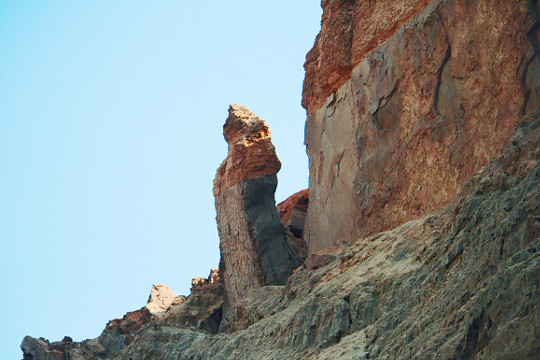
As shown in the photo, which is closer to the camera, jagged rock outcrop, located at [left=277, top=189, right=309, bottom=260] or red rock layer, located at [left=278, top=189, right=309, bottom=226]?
jagged rock outcrop, located at [left=277, top=189, right=309, bottom=260]

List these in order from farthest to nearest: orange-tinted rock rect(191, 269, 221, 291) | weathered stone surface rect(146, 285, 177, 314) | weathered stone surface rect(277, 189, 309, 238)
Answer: weathered stone surface rect(146, 285, 177, 314) < orange-tinted rock rect(191, 269, 221, 291) < weathered stone surface rect(277, 189, 309, 238)

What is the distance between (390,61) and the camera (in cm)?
1481

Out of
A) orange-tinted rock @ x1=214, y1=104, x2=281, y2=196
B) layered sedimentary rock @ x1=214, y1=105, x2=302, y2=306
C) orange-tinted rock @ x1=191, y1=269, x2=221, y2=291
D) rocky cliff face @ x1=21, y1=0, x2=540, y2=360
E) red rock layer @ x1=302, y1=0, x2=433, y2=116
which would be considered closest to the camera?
rocky cliff face @ x1=21, y1=0, x2=540, y2=360

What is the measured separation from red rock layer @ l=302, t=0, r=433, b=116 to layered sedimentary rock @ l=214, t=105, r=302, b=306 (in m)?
1.97

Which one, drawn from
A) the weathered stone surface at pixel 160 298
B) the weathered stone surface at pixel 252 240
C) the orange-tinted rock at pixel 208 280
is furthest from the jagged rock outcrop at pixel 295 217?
the weathered stone surface at pixel 160 298

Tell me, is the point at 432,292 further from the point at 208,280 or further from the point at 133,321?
the point at 208,280

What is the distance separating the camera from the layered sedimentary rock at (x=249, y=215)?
18.7 meters

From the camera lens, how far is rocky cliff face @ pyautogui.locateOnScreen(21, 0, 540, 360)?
7.36 metres

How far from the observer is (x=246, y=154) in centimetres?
1980

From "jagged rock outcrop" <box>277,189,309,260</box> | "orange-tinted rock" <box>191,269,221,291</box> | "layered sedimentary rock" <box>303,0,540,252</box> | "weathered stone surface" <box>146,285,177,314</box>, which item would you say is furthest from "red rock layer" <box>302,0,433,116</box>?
"weathered stone surface" <box>146,285,177,314</box>

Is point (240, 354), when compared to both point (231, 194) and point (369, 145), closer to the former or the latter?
point (369, 145)

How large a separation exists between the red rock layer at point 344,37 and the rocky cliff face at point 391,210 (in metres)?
0.05

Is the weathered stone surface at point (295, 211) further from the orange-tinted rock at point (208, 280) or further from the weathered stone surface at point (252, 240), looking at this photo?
the weathered stone surface at point (252, 240)

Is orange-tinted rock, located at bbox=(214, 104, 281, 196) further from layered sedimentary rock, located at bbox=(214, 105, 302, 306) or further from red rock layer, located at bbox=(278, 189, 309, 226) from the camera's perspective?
red rock layer, located at bbox=(278, 189, 309, 226)
